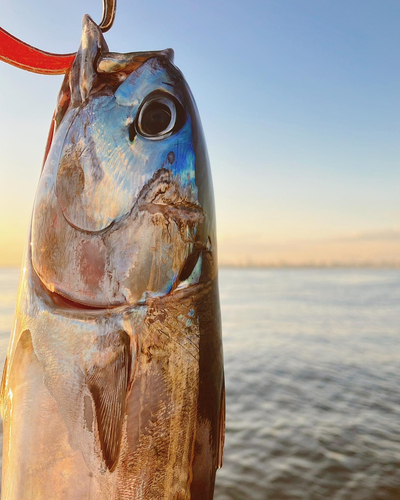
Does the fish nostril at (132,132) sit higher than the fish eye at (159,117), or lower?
lower

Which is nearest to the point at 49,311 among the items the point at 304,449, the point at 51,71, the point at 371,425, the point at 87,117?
the point at 87,117

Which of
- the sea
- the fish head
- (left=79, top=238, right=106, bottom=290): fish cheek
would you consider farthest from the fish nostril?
the sea

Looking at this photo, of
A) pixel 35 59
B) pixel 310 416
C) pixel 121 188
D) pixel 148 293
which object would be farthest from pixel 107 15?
pixel 310 416

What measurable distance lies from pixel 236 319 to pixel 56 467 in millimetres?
11850

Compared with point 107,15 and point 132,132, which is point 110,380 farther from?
point 107,15

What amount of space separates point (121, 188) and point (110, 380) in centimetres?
62

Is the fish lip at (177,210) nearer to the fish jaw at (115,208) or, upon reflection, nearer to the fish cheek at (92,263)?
the fish jaw at (115,208)

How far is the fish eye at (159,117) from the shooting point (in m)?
1.30

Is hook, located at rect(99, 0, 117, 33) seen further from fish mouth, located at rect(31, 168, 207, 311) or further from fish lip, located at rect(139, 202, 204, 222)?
fish lip, located at rect(139, 202, 204, 222)

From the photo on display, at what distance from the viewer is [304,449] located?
4352 millimetres

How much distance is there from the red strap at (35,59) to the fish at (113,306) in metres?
0.25

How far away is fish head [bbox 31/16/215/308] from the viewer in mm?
1201

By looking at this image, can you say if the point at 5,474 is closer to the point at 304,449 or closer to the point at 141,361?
the point at 141,361

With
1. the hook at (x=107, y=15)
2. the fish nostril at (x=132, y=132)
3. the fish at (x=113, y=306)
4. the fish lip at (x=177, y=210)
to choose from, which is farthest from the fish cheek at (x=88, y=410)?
the hook at (x=107, y=15)
